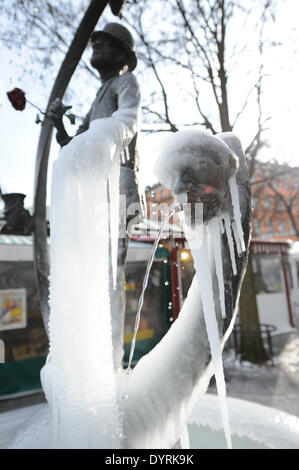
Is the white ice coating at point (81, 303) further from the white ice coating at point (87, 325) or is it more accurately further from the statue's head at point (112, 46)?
the statue's head at point (112, 46)

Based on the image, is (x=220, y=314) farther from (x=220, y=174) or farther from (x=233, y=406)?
(x=233, y=406)

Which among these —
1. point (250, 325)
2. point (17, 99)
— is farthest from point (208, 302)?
point (250, 325)

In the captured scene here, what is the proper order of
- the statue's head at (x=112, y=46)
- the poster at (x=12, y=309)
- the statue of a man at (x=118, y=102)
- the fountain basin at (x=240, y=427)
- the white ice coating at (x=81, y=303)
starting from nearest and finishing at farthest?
the white ice coating at (x=81, y=303) → the statue of a man at (x=118, y=102) → the fountain basin at (x=240, y=427) → the statue's head at (x=112, y=46) → the poster at (x=12, y=309)

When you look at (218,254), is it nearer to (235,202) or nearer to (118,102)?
(235,202)

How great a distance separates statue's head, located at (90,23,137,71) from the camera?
6.61 feet

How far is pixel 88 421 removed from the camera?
0.77 m

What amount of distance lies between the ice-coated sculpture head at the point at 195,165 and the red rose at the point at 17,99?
1441 millimetres

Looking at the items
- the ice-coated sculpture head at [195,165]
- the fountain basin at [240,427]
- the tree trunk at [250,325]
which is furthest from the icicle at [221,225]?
the tree trunk at [250,325]

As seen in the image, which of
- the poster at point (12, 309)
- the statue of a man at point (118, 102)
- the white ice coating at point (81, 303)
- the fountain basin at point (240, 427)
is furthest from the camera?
the poster at point (12, 309)

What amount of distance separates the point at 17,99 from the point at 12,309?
15.0 feet

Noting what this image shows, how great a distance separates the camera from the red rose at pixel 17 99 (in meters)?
1.84

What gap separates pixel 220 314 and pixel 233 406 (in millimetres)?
1811
